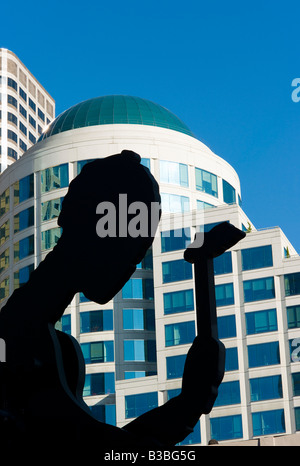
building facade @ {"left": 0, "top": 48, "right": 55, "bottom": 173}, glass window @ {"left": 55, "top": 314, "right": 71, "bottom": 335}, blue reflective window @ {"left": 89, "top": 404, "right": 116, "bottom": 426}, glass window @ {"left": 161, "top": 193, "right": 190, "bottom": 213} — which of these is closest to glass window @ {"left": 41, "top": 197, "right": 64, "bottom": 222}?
glass window @ {"left": 161, "top": 193, "right": 190, "bottom": 213}

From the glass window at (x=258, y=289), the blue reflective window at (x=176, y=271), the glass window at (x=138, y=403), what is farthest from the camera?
the blue reflective window at (x=176, y=271)

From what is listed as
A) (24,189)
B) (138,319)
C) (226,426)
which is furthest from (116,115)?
(226,426)

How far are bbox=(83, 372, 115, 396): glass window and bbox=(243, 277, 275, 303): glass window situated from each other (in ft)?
36.5

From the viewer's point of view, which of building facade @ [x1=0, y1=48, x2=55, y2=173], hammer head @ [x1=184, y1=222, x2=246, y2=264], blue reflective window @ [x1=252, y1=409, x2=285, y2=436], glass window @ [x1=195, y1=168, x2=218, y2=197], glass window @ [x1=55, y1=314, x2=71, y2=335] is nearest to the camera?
hammer head @ [x1=184, y1=222, x2=246, y2=264]

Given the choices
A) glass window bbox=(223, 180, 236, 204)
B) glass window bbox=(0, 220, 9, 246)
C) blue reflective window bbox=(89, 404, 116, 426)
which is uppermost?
glass window bbox=(223, 180, 236, 204)

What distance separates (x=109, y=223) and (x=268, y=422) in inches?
1894

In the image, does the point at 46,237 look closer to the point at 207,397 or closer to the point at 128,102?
the point at 128,102

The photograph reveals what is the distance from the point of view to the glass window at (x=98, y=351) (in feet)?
205

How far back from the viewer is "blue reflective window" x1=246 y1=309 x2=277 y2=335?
5999cm

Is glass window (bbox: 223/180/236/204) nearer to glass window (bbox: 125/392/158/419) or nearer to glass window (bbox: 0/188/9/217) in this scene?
glass window (bbox: 0/188/9/217)

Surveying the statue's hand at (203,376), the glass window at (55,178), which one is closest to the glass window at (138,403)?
the glass window at (55,178)

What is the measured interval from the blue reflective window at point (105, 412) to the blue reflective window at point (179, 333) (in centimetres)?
600

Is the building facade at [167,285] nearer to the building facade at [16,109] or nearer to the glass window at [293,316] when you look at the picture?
the glass window at [293,316]
